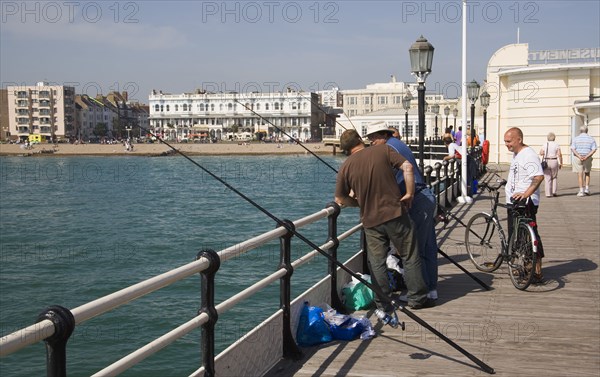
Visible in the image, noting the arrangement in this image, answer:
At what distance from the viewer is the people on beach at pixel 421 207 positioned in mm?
7270

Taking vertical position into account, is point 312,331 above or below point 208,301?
below

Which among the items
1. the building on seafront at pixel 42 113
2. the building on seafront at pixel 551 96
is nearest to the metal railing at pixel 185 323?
the building on seafront at pixel 551 96

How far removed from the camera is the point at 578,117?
3120 cm

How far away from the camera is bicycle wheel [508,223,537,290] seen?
8242 mm

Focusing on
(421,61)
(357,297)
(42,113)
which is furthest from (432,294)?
(42,113)

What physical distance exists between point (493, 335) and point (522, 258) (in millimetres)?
2098

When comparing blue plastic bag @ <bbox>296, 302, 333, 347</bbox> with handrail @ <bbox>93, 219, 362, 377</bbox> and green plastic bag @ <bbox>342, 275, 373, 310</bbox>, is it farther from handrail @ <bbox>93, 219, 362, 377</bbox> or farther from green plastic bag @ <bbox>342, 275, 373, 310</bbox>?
green plastic bag @ <bbox>342, 275, 373, 310</bbox>

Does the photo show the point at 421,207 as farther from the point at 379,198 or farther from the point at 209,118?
the point at 209,118

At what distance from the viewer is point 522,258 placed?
333 inches

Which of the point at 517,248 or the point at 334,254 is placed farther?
the point at 517,248

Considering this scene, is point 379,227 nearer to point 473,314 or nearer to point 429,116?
point 473,314

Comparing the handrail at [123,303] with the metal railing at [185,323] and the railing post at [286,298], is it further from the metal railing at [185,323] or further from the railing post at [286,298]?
the railing post at [286,298]

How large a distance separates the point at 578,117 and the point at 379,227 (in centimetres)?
2694

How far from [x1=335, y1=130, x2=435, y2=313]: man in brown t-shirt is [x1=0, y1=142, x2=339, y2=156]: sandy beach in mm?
→ 115333
